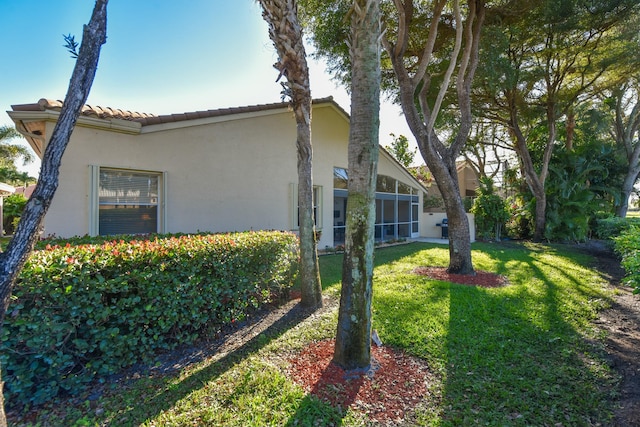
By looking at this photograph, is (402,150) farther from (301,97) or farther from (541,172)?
(301,97)

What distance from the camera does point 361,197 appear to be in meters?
3.44

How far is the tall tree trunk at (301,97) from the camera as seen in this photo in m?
5.24

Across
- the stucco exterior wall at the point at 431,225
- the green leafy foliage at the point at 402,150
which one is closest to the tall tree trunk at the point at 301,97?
the stucco exterior wall at the point at 431,225

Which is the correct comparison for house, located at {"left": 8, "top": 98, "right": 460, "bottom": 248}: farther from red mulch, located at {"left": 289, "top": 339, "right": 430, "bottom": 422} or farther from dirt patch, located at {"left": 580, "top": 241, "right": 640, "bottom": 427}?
A: dirt patch, located at {"left": 580, "top": 241, "right": 640, "bottom": 427}

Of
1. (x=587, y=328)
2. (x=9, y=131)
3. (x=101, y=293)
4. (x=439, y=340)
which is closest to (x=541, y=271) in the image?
(x=587, y=328)

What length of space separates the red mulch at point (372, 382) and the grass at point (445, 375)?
14cm

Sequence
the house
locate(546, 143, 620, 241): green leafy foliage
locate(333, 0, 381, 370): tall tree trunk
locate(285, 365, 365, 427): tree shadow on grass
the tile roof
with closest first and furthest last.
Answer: locate(285, 365, 365, 427): tree shadow on grass < locate(333, 0, 381, 370): tall tree trunk < the tile roof < the house < locate(546, 143, 620, 241): green leafy foliage

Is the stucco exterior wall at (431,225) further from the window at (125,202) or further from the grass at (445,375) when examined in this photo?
the window at (125,202)

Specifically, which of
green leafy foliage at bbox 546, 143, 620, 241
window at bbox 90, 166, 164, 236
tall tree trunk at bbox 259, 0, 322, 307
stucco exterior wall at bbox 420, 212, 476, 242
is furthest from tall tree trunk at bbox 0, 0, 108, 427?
stucco exterior wall at bbox 420, 212, 476, 242

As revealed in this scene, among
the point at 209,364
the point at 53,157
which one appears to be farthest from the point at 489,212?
the point at 53,157

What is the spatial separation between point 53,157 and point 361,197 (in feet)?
8.63

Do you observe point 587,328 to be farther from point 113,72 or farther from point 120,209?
point 120,209

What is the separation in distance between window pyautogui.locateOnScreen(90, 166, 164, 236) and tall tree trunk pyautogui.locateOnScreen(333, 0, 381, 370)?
5.80 metres

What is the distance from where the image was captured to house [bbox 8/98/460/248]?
6.28m
